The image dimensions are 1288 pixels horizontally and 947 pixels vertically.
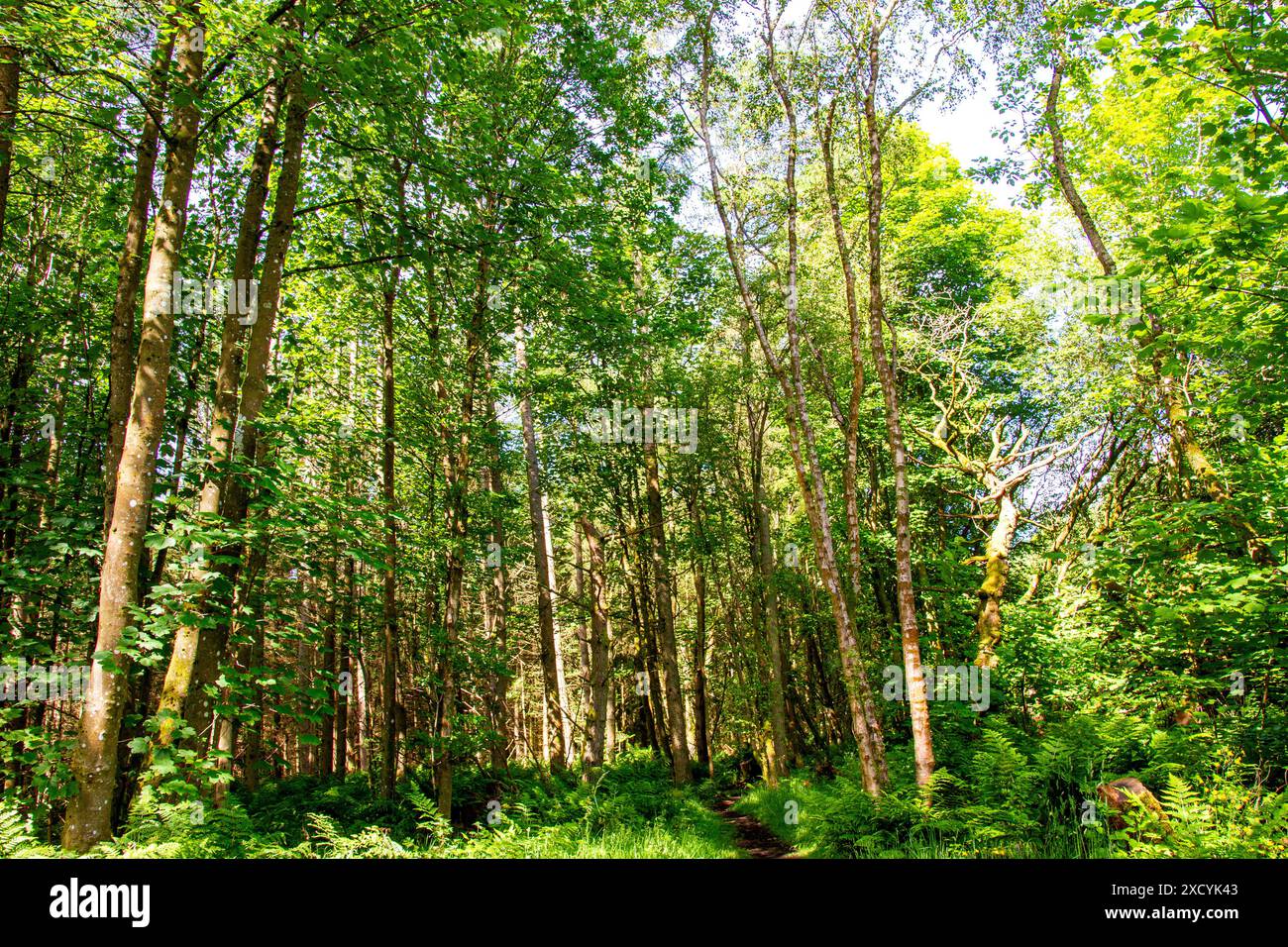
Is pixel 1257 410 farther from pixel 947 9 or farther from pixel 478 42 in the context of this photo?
pixel 478 42

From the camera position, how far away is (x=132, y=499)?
14.6ft

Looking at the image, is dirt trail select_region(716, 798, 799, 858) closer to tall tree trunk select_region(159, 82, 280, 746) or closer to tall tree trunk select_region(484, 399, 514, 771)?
tall tree trunk select_region(484, 399, 514, 771)

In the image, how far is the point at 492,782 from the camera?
1398cm

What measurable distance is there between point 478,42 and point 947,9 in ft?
25.0

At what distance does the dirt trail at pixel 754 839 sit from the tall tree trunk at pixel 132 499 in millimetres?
8592

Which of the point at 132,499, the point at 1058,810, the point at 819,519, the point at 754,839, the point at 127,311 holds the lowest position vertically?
the point at 754,839

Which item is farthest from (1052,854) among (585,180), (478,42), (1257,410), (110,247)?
(478,42)

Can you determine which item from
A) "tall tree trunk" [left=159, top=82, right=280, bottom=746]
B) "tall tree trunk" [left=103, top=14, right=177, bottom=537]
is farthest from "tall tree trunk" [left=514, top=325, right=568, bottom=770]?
"tall tree trunk" [left=103, top=14, right=177, bottom=537]

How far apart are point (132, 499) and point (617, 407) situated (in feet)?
35.8

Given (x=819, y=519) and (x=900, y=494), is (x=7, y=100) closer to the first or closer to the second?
(x=819, y=519)

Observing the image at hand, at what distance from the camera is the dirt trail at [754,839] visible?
402 inches

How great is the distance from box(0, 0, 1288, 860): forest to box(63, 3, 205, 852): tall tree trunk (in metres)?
0.03

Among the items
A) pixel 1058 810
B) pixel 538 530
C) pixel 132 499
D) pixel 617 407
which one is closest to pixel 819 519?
pixel 1058 810

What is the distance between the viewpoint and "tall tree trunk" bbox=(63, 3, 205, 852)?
4.17 m
